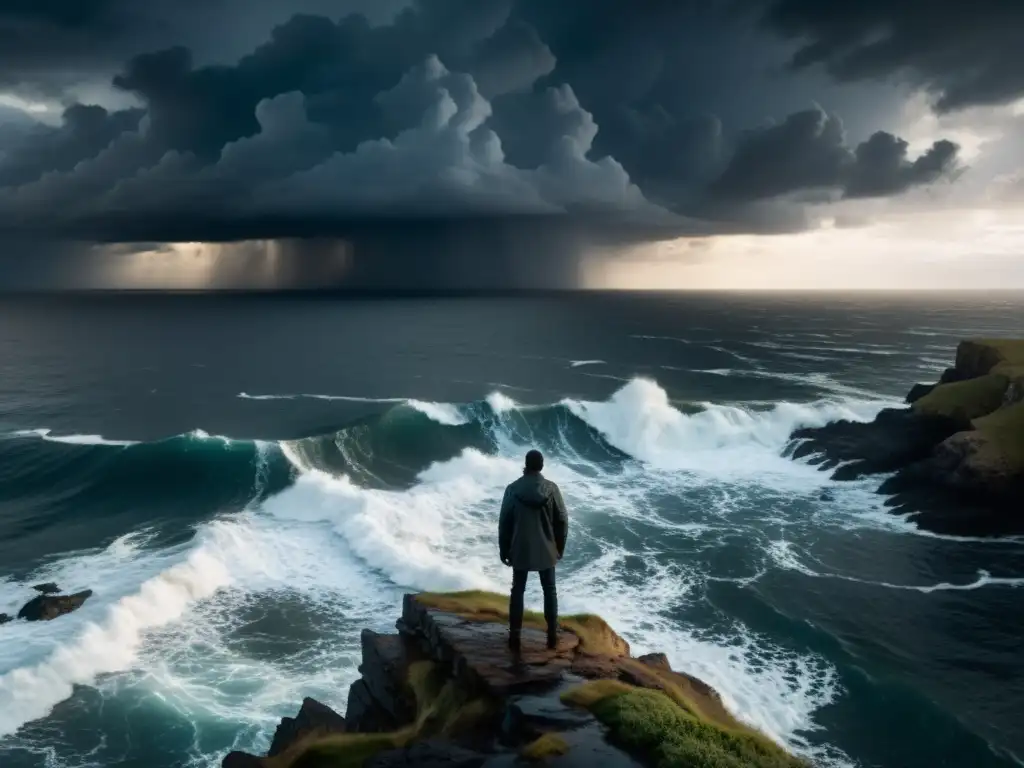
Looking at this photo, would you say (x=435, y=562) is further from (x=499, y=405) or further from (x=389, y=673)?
(x=499, y=405)

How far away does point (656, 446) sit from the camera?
45.4 m

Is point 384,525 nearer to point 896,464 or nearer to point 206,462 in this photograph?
point 206,462

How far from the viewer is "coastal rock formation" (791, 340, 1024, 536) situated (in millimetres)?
31828

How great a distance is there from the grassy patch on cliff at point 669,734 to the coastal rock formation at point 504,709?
2 centimetres

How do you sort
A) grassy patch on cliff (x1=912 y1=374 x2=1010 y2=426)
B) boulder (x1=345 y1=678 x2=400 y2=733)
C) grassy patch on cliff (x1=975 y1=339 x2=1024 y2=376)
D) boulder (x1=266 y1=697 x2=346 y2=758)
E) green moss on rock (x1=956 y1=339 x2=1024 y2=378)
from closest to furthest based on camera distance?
boulder (x1=345 y1=678 x2=400 y2=733) < boulder (x1=266 y1=697 x2=346 y2=758) < grassy patch on cliff (x1=912 y1=374 x2=1010 y2=426) < grassy patch on cliff (x1=975 y1=339 x2=1024 y2=376) < green moss on rock (x1=956 y1=339 x2=1024 y2=378)

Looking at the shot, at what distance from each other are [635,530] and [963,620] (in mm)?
11718

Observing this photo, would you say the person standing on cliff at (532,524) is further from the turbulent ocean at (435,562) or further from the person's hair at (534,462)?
the turbulent ocean at (435,562)

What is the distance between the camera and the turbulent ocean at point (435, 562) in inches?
648

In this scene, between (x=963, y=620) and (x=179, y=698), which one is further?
(x=963, y=620)

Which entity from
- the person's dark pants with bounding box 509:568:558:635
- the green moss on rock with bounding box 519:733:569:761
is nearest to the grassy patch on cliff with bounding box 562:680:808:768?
the green moss on rock with bounding box 519:733:569:761

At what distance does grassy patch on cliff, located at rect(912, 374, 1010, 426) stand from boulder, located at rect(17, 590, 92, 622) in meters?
43.0

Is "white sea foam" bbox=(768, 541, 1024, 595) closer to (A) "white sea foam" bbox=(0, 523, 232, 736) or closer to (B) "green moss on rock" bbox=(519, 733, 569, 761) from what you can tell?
(B) "green moss on rock" bbox=(519, 733, 569, 761)

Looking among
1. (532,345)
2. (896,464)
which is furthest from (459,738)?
(532,345)

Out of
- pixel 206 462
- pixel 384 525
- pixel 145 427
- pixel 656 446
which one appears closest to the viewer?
pixel 384 525
